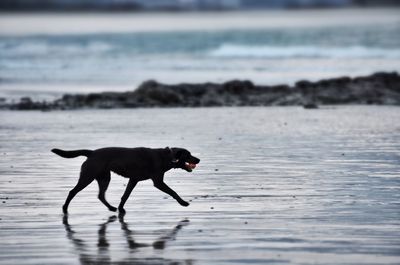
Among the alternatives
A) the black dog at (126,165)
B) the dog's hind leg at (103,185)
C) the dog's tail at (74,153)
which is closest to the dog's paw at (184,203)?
the black dog at (126,165)

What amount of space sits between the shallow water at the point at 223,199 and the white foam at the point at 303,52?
4146cm

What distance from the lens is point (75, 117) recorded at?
27.4 m

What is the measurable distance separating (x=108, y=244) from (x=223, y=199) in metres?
3.19

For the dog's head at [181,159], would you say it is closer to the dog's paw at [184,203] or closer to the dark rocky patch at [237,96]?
the dog's paw at [184,203]

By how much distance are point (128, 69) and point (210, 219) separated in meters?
44.4

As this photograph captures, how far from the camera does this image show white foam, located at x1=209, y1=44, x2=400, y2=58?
6625 cm

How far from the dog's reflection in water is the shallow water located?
0.02 m

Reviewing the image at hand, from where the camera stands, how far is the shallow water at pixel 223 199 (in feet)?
37.0

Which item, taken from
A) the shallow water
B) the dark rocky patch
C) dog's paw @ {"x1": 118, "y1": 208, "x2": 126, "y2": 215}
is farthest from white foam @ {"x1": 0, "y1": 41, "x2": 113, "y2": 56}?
dog's paw @ {"x1": 118, "y1": 208, "x2": 126, "y2": 215}

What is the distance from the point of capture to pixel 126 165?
1387 centimetres

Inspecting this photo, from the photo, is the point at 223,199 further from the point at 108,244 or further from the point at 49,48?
the point at 49,48

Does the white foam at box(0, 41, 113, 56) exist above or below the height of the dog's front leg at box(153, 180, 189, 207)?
above

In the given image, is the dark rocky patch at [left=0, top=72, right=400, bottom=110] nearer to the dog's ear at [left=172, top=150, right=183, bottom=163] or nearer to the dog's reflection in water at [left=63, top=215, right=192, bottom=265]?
the dog's ear at [left=172, top=150, right=183, bottom=163]

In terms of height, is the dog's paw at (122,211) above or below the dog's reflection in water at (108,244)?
above
